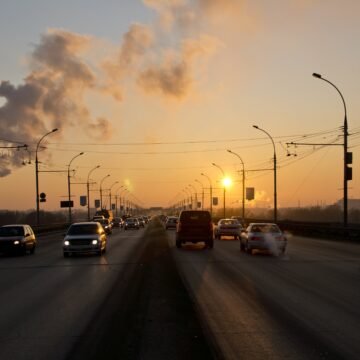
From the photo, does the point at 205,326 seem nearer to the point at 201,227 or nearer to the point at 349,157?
the point at 201,227

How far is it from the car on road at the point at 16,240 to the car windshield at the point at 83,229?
Answer: 113 inches

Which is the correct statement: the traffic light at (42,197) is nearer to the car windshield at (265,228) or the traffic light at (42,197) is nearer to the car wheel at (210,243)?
the car wheel at (210,243)

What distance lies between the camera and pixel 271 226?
99.9 ft

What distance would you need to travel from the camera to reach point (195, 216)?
37281 mm

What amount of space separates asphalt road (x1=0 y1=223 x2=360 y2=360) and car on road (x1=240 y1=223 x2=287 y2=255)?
23.7 feet

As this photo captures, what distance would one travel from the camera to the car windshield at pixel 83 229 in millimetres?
29780

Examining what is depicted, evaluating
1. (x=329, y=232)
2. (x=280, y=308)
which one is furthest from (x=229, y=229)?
(x=280, y=308)

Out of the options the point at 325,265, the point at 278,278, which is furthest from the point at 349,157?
the point at 278,278

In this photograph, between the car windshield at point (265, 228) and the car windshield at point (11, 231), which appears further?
the car windshield at point (11, 231)

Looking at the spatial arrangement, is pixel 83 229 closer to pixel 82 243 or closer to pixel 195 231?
pixel 82 243

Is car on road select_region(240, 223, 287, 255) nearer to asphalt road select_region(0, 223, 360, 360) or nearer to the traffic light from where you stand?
asphalt road select_region(0, 223, 360, 360)

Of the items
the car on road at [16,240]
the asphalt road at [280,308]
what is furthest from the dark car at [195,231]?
the asphalt road at [280,308]

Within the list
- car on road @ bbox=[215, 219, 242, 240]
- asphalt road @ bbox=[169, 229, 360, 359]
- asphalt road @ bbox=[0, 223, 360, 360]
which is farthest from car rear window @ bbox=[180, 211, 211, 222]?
asphalt road @ bbox=[0, 223, 360, 360]

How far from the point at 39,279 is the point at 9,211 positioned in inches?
4747
